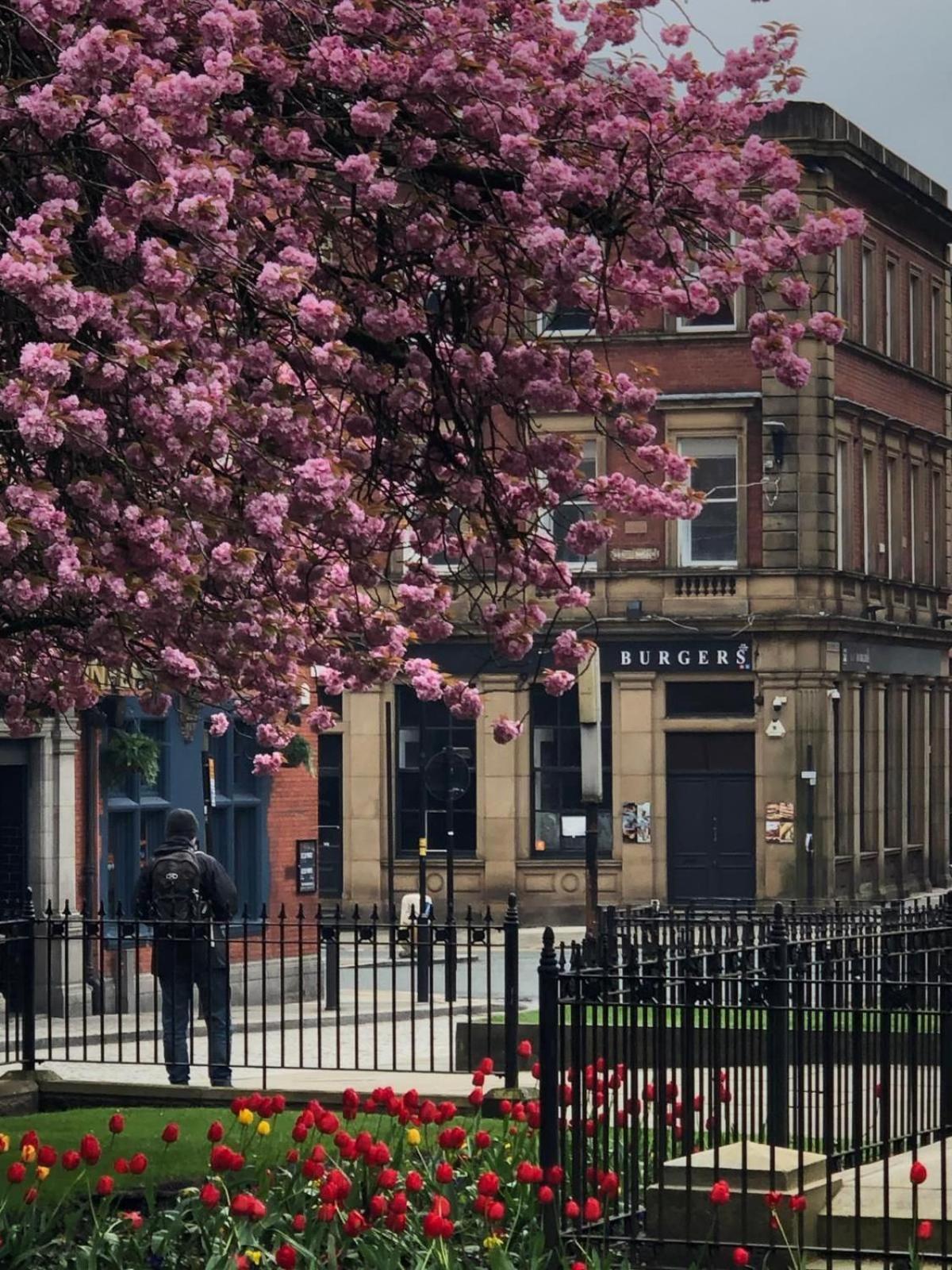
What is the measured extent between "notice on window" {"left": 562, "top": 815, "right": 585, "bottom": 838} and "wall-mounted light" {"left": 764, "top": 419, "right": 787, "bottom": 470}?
6.93 meters

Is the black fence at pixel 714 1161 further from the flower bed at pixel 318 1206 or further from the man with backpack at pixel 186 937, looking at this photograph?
the man with backpack at pixel 186 937

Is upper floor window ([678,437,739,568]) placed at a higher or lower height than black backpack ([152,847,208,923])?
higher

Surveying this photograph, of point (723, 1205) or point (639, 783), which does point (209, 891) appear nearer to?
point (723, 1205)

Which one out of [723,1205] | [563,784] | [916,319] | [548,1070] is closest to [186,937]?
[548,1070]

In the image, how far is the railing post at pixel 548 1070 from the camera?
11.4 m

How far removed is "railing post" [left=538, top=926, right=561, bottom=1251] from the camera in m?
11.4

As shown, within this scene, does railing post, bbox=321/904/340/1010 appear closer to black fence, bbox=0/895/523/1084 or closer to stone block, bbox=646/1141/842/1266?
black fence, bbox=0/895/523/1084

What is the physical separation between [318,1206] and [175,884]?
744 centimetres

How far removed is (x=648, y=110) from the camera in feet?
43.5

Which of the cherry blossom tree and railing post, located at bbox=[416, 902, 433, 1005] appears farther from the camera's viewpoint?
railing post, located at bbox=[416, 902, 433, 1005]

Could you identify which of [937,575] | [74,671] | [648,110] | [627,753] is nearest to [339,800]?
[627,753]

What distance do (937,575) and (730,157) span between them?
47243 millimetres

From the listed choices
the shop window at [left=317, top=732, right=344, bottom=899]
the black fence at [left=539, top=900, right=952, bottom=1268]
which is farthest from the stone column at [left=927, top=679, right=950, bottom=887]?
the black fence at [left=539, top=900, right=952, bottom=1268]

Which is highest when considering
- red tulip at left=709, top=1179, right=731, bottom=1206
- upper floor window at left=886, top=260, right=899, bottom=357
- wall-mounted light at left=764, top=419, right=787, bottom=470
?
upper floor window at left=886, top=260, right=899, bottom=357
